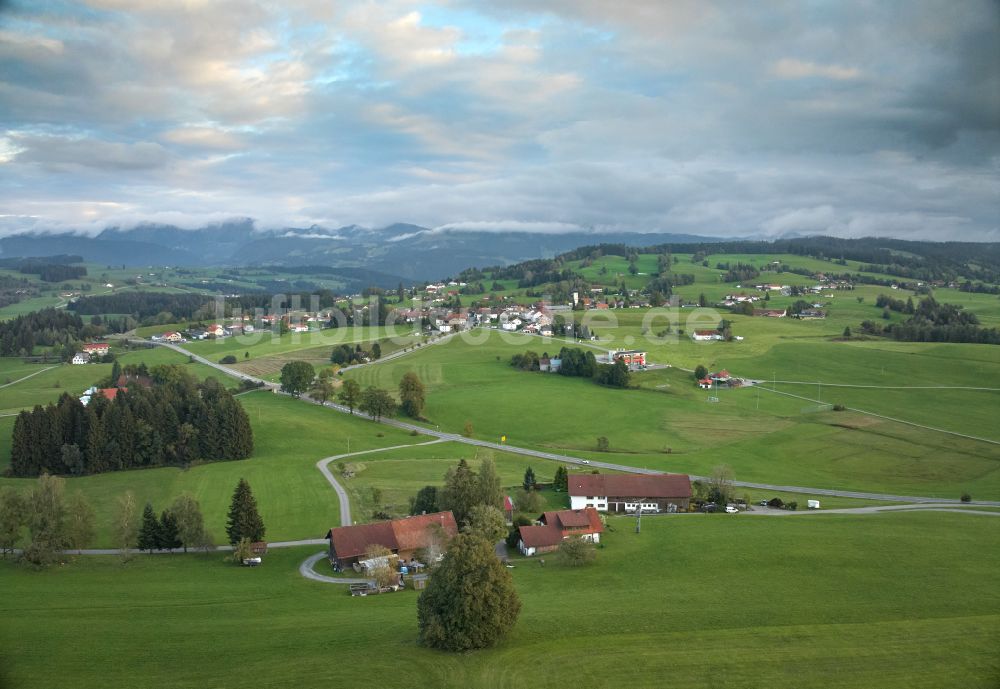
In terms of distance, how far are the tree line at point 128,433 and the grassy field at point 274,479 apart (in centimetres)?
168

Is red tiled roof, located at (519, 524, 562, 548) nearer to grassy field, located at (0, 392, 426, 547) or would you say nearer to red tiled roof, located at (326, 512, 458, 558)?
red tiled roof, located at (326, 512, 458, 558)

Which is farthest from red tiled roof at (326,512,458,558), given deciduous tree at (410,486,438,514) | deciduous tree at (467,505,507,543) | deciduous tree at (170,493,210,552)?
deciduous tree at (170,493,210,552)

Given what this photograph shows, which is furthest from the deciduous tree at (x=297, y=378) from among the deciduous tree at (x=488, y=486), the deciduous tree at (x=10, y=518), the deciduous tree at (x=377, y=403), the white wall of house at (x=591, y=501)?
the white wall of house at (x=591, y=501)

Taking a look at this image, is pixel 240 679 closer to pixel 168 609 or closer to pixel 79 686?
pixel 79 686

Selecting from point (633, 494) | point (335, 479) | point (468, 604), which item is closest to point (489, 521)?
point (633, 494)

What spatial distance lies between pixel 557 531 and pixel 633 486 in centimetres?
986

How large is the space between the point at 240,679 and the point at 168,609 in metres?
9.50

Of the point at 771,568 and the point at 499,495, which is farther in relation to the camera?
the point at 499,495

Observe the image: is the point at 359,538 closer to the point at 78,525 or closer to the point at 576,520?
the point at 576,520

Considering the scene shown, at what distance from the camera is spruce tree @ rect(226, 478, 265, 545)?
38.3 metres

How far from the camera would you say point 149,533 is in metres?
39.0

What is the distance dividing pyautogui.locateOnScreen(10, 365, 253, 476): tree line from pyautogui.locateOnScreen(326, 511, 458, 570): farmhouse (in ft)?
84.8

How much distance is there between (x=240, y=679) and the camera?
21.4m

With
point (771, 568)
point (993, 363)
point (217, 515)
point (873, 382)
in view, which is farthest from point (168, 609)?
point (993, 363)
